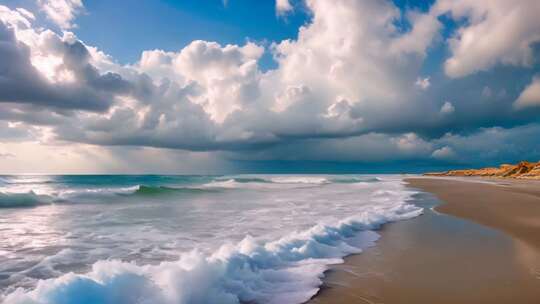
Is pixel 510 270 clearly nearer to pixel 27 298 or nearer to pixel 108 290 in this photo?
pixel 108 290

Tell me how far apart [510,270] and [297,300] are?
322cm

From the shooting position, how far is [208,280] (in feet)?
13.3

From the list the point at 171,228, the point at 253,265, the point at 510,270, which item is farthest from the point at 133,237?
the point at 510,270

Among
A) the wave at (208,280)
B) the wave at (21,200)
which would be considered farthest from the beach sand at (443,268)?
the wave at (21,200)

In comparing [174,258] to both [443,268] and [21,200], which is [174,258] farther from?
[21,200]

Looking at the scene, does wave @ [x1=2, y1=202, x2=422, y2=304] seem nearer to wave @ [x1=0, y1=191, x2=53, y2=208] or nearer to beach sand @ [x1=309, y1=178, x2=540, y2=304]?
beach sand @ [x1=309, y1=178, x2=540, y2=304]

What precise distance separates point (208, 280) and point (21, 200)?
20344 mm

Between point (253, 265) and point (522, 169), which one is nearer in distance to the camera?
point (253, 265)

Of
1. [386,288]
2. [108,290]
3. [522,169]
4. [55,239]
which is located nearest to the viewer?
[108,290]

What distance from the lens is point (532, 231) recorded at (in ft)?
25.8

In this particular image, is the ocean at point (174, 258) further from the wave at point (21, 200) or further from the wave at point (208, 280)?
the wave at point (21, 200)

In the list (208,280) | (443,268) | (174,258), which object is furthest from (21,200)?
(443,268)

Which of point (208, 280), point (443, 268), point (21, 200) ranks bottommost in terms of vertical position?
point (21, 200)

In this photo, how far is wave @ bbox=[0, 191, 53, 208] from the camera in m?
18.2
